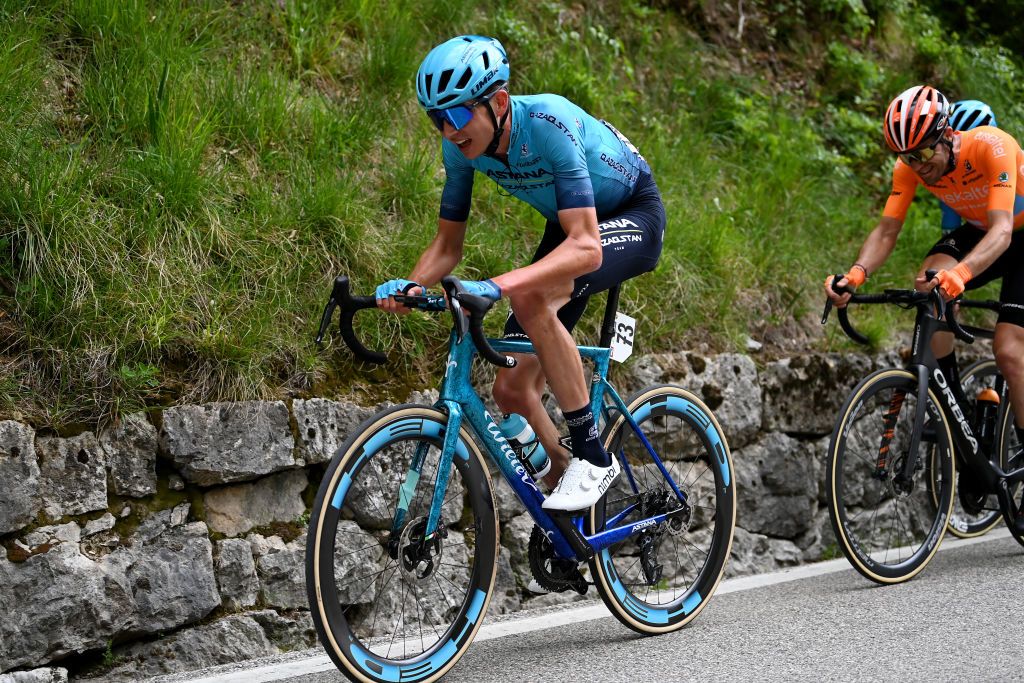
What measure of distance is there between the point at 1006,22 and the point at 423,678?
35.9ft

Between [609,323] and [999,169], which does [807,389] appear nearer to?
[999,169]

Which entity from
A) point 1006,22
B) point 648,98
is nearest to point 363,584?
point 648,98

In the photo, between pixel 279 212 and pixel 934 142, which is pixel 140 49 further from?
pixel 934 142

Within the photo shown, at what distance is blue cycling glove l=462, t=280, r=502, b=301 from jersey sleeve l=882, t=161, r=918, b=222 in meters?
3.20

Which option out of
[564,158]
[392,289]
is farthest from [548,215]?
[392,289]

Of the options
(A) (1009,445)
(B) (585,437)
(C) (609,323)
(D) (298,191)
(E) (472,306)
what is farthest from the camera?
(A) (1009,445)

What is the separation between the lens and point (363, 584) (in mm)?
4426

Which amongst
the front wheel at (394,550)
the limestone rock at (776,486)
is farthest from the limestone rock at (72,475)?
the limestone rock at (776,486)

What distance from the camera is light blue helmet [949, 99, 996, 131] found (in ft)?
18.6

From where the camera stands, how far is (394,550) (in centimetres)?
340

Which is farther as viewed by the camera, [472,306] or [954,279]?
[954,279]

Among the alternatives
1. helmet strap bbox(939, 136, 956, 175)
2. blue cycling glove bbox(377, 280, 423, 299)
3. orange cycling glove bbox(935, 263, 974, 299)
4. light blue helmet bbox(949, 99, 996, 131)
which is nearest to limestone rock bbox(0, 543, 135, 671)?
blue cycling glove bbox(377, 280, 423, 299)

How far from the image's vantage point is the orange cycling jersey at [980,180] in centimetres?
521

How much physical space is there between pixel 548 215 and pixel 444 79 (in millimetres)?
857
